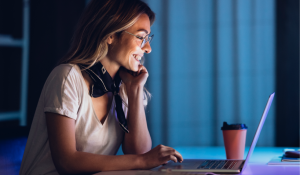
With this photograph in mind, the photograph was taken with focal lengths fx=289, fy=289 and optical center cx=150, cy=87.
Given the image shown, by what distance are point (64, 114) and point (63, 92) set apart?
3.5 inches

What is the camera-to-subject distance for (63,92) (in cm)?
99

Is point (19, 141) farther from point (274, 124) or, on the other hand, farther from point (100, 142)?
point (274, 124)

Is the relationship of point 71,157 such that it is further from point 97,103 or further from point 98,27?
point 98,27

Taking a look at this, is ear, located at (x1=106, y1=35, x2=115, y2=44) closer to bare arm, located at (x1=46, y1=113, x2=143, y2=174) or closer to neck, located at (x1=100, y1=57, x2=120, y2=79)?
neck, located at (x1=100, y1=57, x2=120, y2=79)

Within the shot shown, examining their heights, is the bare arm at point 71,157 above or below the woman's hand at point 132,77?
below

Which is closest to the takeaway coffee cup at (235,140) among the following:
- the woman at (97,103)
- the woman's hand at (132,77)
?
the woman at (97,103)

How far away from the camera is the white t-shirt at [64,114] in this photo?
3.21ft

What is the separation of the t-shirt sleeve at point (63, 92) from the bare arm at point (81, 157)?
0.03 metres

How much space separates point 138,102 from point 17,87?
1565 millimetres

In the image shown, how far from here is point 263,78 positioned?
215 cm

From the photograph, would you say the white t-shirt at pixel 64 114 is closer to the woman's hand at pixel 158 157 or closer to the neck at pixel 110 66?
the neck at pixel 110 66

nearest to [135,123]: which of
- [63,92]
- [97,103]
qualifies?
[97,103]

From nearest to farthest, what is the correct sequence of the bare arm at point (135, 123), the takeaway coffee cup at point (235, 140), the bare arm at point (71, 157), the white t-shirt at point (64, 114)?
the bare arm at point (71, 157) → the white t-shirt at point (64, 114) → the takeaway coffee cup at point (235, 140) → the bare arm at point (135, 123)

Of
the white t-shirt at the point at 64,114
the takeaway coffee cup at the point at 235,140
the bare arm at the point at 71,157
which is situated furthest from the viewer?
the takeaway coffee cup at the point at 235,140
